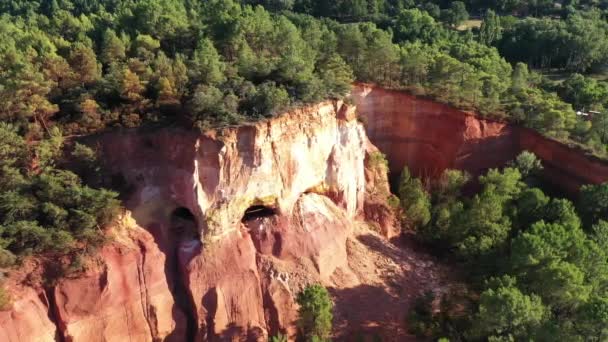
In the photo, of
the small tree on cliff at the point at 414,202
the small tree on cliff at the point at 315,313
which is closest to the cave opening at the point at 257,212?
the small tree on cliff at the point at 315,313

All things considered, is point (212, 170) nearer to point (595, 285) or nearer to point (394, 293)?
point (394, 293)

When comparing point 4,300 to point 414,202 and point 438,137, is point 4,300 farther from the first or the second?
point 438,137

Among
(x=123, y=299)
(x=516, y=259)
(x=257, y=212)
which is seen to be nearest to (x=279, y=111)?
(x=257, y=212)

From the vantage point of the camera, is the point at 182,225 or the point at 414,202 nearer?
the point at 182,225

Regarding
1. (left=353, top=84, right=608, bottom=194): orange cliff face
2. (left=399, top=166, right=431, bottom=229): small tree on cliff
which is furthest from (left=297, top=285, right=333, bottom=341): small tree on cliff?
(left=353, top=84, right=608, bottom=194): orange cliff face

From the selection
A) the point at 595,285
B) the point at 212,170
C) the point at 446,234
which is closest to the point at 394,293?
the point at 446,234

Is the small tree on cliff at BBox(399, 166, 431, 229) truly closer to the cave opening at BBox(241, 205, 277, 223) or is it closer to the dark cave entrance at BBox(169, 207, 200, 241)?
the cave opening at BBox(241, 205, 277, 223)
